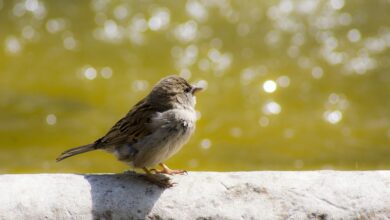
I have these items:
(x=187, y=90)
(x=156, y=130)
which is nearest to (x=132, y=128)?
(x=156, y=130)

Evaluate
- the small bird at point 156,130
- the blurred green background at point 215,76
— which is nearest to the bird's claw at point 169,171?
the small bird at point 156,130

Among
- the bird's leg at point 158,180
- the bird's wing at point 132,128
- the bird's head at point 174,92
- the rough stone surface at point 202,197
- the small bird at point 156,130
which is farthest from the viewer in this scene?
the bird's head at point 174,92

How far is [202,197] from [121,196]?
479 millimetres

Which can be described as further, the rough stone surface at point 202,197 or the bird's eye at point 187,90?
the bird's eye at point 187,90

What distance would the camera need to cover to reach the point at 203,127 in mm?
8844

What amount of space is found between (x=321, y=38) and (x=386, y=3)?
1.14m

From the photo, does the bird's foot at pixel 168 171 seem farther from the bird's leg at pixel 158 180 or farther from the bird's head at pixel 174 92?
the bird's head at pixel 174 92

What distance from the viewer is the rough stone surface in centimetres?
475

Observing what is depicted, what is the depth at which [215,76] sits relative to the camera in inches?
379

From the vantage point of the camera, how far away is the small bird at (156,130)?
5.12 meters

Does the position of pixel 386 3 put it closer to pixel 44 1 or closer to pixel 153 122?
pixel 44 1

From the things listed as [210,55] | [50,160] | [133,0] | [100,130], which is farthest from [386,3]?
[50,160]

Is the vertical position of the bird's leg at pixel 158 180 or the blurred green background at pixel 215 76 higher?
the blurred green background at pixel 215 76

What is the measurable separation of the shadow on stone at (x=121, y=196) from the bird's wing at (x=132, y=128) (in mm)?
308
